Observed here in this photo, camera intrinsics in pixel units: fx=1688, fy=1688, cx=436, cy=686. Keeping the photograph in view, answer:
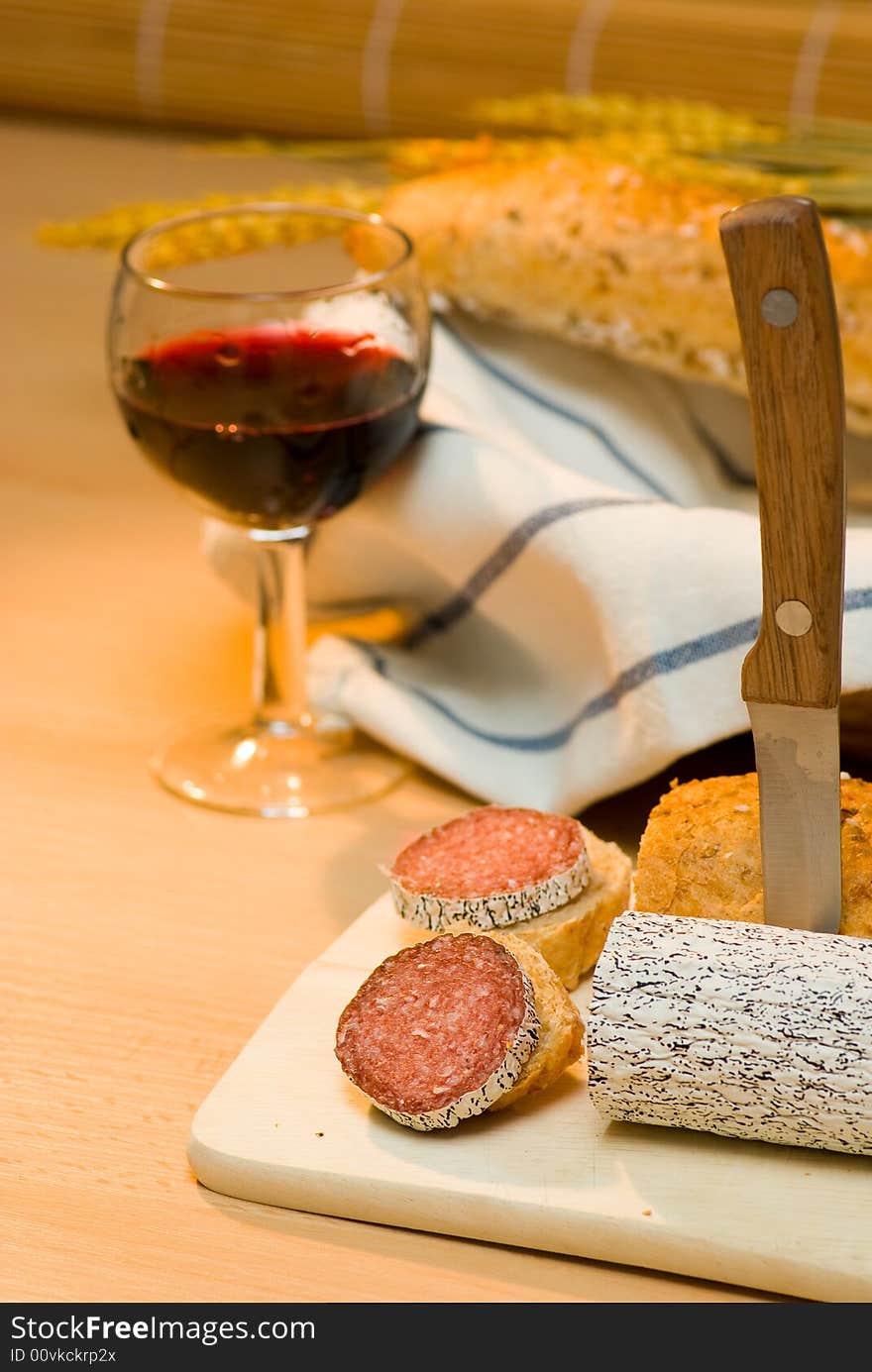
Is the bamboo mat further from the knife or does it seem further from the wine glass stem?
the knife

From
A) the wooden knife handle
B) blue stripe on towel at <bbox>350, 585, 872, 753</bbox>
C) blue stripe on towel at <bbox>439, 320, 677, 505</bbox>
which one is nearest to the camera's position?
the wooden knife handle

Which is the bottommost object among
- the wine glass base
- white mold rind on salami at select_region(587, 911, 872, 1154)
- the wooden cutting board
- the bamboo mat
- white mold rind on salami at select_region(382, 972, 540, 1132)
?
the wine glass base

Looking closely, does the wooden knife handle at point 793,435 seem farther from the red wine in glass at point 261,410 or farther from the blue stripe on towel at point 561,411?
the blue stripe on towel at point 561,411

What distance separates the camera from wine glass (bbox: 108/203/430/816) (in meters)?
0.94

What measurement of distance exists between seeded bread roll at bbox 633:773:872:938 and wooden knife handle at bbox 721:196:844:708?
87mm

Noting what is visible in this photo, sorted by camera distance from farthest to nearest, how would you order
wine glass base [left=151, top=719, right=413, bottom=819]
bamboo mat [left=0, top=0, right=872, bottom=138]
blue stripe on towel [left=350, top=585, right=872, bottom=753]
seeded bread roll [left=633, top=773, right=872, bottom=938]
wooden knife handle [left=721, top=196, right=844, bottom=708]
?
bamboo mat [left=0, top=0, right=872, bottom=138]
wine glass base [left=151, top=719, right=413, bottom=819]
blue stripe on towel [left=350, top=585, right=872, bottom=753]
seeded bread roll [left=633, top=773, right=872, bottom=938]
wooden knife handle [left=721, top=196, right=844, bottom=708]

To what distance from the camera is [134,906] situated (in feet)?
3.02

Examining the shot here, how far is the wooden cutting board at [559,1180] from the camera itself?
643mm

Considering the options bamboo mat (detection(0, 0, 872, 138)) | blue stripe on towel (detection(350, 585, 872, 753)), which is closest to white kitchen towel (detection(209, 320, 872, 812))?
blue stripe on towel (detection(350, 585, 872, 753))

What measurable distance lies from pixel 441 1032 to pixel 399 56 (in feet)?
6.06

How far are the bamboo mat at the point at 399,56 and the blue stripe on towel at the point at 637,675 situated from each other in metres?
Answer: 1.35

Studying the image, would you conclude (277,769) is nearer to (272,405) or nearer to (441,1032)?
(272,405)

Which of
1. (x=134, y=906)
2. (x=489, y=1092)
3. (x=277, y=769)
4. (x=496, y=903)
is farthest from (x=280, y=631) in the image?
(x=489, y=1092)

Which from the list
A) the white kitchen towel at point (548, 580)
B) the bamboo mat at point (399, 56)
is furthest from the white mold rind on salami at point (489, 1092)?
the bamboo mat at point (399, 56)
